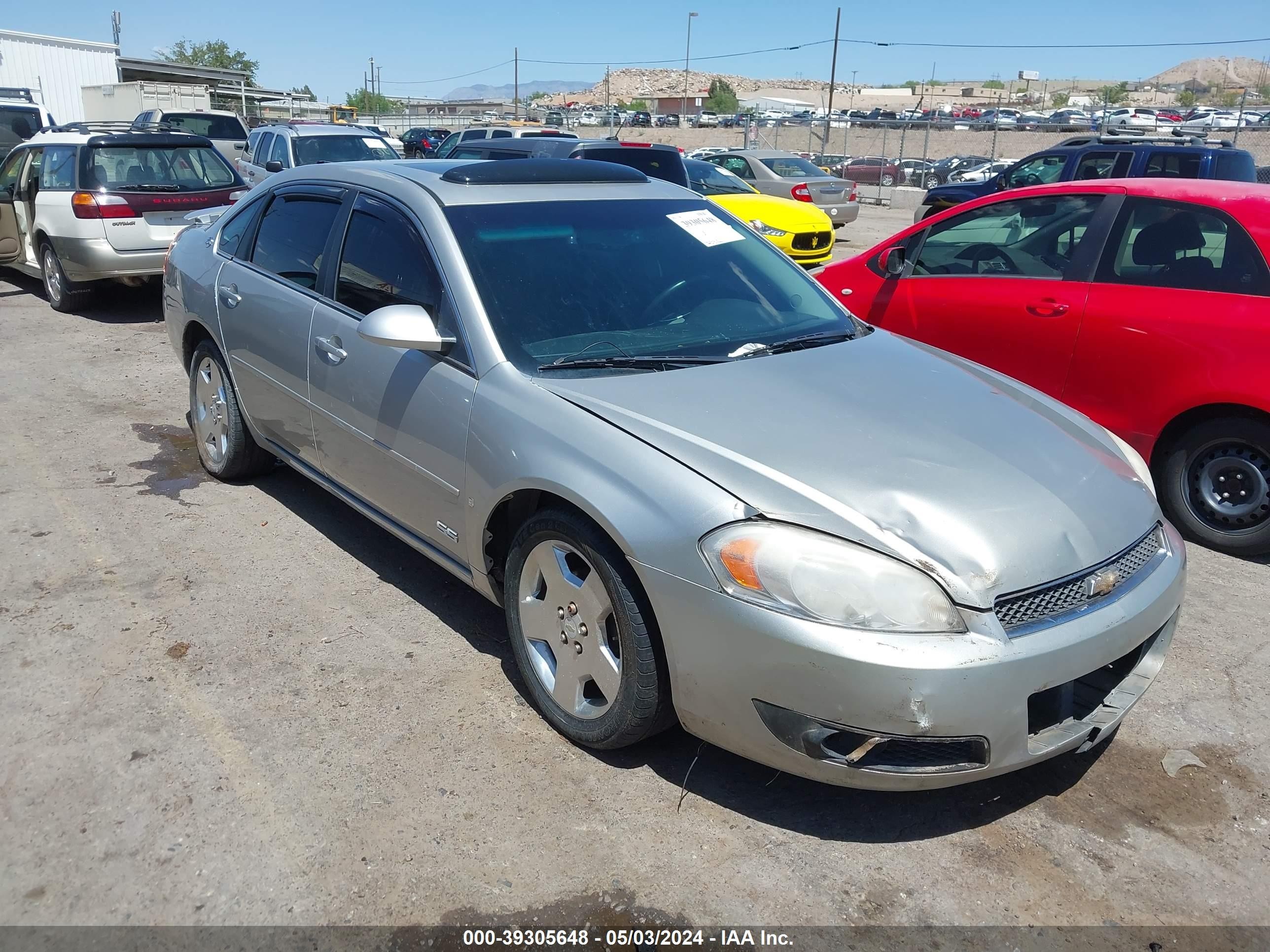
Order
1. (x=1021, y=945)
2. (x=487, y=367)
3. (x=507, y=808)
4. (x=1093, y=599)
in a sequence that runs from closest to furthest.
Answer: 1. (x=1021, y=945)
2. (x=1093, y=599)
3. (x=507, y=808)
4. (x=487, y=367)

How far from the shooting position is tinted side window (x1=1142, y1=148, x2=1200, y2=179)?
38.8ft

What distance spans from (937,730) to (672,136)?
178 feet

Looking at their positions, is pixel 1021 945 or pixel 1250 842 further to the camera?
pixel 1250 842

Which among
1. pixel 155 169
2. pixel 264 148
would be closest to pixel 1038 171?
pixel 155 169

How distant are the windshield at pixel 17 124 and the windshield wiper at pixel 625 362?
16.5 m

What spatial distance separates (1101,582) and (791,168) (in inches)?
668

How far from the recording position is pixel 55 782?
2957mm

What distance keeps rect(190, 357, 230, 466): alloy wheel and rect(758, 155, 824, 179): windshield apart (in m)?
14.4

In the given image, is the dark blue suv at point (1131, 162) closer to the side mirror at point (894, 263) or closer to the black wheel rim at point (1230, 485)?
the side mirror at point (894, 263)

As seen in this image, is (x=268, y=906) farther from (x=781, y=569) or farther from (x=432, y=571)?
(x=432, y=571)

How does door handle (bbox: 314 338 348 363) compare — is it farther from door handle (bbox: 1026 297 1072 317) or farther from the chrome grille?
door handle (bbox: 1026 297 1072 317)

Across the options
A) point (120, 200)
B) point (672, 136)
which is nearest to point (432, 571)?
point (120, 200)

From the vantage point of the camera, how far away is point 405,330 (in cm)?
332

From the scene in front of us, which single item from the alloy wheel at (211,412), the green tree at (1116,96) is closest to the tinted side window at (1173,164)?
the alloy wheel at (211,412)
